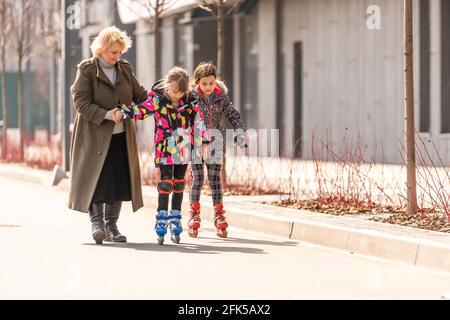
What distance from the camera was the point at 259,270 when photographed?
30.4ft

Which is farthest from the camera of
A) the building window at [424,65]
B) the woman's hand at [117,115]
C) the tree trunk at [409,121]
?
the building window at [424,65]

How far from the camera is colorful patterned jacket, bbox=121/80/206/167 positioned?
1091 cm

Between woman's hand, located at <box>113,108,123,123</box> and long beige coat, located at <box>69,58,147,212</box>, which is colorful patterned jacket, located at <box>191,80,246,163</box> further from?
woman's hand, located at <box>113,108,123,123</box>

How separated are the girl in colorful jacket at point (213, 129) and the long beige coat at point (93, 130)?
0.74 metres

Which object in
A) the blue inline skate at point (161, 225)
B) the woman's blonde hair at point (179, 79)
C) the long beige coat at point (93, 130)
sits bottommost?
the blue inline skate at point (161, 225)

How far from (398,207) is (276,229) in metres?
1.43

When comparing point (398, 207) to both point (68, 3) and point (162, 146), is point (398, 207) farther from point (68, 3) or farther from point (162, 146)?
point (68, 3)

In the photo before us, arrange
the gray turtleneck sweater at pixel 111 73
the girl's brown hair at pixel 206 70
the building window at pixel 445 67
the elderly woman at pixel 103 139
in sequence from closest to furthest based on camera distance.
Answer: the elderly woman at pixel 103 139 → the gray turtleneck sweater at pixel 111 73 → the girl's brown hair at pixel 206 70 → the building window at pixel 445 67

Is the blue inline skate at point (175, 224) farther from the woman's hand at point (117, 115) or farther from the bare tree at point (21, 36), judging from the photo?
the bare tree at point (21, 36)

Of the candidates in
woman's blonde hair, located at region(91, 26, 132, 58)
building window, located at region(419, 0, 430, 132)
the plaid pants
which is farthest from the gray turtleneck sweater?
building window, located at region(419, 0, 430, 132)

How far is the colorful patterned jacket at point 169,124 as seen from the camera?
35.8 feet

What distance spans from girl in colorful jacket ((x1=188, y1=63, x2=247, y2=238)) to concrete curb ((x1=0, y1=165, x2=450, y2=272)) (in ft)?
2.34

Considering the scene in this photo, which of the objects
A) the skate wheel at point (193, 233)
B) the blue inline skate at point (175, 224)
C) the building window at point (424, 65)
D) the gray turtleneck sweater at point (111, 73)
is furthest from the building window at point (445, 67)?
the gray turtleneck sweater at point (111, 73)
